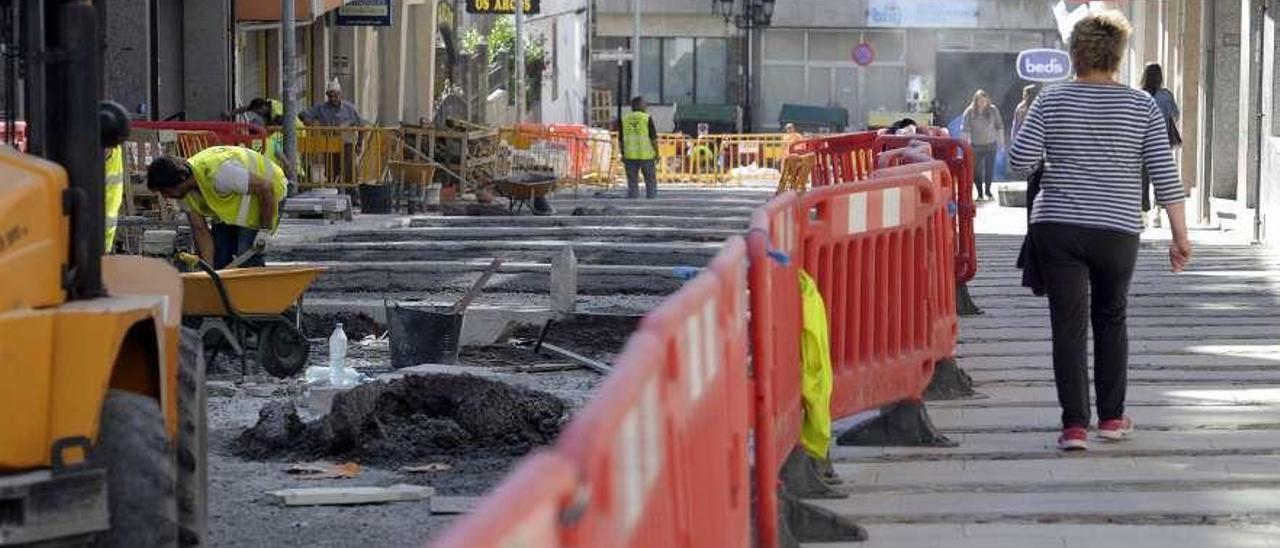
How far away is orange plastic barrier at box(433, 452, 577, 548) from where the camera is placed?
10.6 ft

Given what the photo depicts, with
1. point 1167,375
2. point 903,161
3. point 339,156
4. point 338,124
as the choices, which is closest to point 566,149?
point 338,124

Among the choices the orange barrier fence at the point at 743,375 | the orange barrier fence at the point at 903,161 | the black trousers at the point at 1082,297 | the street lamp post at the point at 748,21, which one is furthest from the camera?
the street lamp post at the point at 748,21

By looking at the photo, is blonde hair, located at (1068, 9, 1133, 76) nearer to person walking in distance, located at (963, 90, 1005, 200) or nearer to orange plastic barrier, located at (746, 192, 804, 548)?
orange plastic barrier, located at (746, 192, 804, 548)

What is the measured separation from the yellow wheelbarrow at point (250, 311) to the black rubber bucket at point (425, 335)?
0.55m

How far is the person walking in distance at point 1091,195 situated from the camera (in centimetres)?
972

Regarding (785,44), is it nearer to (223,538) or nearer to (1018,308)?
(1018,308)

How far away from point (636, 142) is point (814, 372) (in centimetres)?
2825

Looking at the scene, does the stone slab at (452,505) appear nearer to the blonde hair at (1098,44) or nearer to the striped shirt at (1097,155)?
the striped shirt at (1097,155)

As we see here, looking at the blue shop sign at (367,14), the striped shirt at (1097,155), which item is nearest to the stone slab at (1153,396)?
the striped shirt at (1097,155)

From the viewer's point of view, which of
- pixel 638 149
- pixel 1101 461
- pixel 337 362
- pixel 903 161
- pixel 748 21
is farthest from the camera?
pixel 748 21

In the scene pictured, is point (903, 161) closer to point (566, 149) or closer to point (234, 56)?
point (234, 56)

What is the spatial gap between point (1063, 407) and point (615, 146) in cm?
3413

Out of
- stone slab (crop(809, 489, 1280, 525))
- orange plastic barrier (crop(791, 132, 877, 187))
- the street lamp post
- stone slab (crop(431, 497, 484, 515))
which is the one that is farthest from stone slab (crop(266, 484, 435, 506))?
the street lamp post

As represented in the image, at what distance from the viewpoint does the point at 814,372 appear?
8688mm
